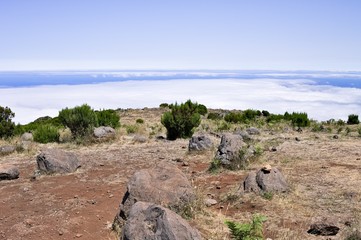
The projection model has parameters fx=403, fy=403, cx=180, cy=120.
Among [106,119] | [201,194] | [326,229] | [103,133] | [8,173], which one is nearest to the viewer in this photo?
[326,229]

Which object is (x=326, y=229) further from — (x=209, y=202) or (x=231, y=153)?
(x=231, y=153)

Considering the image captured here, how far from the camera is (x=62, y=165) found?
11.2 m

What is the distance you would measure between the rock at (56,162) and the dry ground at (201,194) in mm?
334

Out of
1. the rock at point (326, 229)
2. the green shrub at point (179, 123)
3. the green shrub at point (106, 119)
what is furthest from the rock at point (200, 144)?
the green shrub at point (106, 119)

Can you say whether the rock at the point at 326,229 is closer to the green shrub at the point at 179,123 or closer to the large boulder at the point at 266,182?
the large boulder at the point at 266,182

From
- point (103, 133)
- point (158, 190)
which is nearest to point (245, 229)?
point (158, 190)

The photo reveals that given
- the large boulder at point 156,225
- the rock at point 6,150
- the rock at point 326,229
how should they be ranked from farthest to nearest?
the rock at point 6,150 → the rock at point 326,229 → the large boulder at point 156,225

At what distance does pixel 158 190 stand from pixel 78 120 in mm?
11690

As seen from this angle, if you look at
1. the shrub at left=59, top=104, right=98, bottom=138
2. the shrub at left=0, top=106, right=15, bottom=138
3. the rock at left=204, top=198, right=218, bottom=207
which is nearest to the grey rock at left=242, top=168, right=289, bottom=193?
the rock at left=204, top=198, right=218, bottom=207

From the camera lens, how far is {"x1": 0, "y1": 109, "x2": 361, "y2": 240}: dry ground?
691 cm

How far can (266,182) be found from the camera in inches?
334

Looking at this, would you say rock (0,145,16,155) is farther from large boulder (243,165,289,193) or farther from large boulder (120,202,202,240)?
large boulder (120,202,202,240)

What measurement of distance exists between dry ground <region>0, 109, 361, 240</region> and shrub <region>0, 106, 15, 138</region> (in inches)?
291

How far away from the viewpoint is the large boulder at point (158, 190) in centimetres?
690
